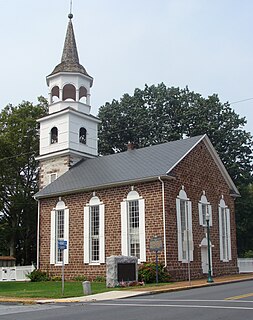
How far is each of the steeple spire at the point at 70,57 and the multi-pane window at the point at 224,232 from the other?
1615 centimetres

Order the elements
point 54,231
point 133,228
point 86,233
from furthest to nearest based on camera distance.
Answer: point 54,231 < point 86,233 < point 133,228

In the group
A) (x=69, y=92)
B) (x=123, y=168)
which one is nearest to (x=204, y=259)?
(x=123, y=168)

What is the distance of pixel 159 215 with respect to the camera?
28.9 meters

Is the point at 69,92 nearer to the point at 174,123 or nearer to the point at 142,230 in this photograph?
the point at 174,123

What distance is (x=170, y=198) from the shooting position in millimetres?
29406

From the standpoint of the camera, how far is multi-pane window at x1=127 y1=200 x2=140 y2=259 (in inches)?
1173

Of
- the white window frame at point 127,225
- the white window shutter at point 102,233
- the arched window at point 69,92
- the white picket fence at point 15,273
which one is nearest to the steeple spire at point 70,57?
the arched window at point 69,92

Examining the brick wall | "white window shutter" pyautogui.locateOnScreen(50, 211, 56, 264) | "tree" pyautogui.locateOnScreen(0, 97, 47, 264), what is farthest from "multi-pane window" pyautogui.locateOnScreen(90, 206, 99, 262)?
"tree" pyautogui.locateOnScreen(0, 97, 47, 264)

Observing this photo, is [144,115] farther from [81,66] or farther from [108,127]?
[81,66]

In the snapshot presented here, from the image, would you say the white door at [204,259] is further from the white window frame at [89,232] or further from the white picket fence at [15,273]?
the white picket fence at [15,273]

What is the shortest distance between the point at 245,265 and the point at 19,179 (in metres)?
22.7

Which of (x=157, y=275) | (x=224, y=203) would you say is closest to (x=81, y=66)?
(x=224, y=203)

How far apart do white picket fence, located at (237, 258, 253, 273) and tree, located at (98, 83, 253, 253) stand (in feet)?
31.5

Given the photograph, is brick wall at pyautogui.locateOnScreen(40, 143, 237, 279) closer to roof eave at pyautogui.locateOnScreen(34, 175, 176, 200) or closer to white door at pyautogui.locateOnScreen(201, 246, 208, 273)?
roof eave at pyautogui.locateOnScreen(34, 175, 176, 200)
